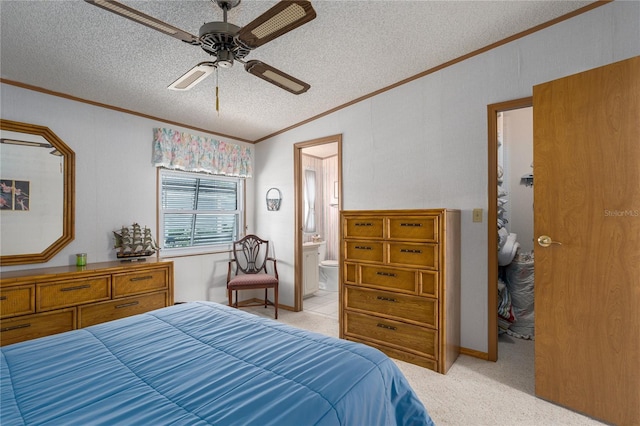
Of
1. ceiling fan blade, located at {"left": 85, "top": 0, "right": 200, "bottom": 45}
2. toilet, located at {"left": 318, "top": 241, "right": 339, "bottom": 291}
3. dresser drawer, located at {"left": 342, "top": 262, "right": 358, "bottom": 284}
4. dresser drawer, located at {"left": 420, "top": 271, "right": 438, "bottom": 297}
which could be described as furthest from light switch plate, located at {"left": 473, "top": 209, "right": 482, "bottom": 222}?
toilet, located at {"left": 318, "top": 241, "right": 339, "bottom": 291}

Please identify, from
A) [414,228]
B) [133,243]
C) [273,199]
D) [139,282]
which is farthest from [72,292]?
[414,228]

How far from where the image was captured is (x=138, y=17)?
1448 millimetres

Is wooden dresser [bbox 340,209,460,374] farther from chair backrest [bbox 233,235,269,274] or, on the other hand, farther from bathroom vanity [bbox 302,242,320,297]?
chair backrest [bbox 233,235,269,274]

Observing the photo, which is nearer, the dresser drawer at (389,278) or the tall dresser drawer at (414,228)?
the tall dresser drawer at (414,228)

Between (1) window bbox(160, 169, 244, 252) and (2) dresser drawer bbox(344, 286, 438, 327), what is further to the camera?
(1) window bbox(160, 169, 244, 252)

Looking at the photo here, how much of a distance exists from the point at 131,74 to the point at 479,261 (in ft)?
11.4

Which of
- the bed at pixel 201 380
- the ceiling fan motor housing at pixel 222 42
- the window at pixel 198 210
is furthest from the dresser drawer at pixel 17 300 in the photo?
the ceiling fan motor housing at pixel 222 42

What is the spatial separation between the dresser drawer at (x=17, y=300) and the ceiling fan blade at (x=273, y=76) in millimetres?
2397

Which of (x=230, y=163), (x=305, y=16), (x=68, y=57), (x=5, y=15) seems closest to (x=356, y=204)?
(x=230, y=163)

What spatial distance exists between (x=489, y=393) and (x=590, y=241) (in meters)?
1.24

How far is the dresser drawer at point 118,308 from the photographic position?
2643mm

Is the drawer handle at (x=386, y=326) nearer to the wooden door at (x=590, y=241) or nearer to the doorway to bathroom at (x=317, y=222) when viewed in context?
the wooden door at (x=590, y=241)

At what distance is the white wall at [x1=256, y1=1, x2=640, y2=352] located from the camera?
227 centimetres

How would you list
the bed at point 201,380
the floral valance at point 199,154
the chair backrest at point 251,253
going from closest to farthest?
the bed at point 201,380 → the floral valance at point 199,154 → the chair backrest at point 251,253
